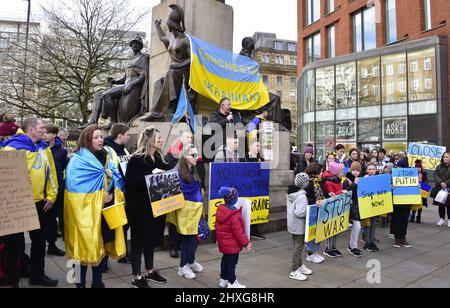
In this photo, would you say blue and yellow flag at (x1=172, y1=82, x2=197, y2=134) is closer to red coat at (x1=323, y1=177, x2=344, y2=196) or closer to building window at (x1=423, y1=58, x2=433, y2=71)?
red coat at (x1=323, y1=177, x2=344, y2=196)

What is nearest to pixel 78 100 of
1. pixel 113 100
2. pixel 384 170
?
pixel 113 100

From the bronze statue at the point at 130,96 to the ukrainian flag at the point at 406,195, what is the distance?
6.10 metres

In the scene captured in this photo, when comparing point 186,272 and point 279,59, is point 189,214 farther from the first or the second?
point 279,59

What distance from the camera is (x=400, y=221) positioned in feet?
22.4

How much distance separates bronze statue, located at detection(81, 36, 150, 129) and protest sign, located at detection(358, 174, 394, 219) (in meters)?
5.51

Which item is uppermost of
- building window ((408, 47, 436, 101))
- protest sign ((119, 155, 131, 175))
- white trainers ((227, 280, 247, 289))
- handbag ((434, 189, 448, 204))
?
building window ((408, 47, 436, 101))

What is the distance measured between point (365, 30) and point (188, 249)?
2915 centimetres

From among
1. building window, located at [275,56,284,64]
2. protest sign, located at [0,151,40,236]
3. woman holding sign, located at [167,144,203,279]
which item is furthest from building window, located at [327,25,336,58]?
building window, located at [275,56,284,64]

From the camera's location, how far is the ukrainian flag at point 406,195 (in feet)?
22.5

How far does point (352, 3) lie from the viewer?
2975 cm

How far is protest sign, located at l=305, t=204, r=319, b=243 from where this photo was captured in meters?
4.77

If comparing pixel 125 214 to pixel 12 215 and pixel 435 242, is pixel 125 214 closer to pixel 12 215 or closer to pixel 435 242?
pixel 12 215

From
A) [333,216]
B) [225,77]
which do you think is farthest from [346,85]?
[333,216]
